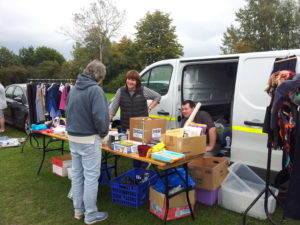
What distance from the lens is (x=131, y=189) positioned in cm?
312

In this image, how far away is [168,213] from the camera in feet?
9.23

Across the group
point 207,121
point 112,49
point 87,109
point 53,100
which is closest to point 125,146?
point 87,109

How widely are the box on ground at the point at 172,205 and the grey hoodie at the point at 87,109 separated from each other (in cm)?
96

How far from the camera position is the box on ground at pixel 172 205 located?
2.80 m

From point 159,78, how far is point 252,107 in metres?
1.92

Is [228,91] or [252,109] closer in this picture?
[252,109]

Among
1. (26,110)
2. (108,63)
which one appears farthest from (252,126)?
(108,63)

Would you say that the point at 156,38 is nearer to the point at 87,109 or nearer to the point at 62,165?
the point at 62,165

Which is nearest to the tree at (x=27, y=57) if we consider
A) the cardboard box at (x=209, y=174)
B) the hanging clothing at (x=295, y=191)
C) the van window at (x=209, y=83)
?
the van window at (x=209, y=83)

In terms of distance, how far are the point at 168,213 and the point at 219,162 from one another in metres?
1.03

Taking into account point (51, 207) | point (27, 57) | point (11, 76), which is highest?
point (27, 57)

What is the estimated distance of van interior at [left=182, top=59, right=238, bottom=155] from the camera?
444cm

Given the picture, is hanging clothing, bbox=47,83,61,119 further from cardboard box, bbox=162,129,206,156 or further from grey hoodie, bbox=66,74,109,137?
cardboard box, bbox=162,129,206,156

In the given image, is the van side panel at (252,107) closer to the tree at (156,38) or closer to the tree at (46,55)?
the tree at (156,38)
